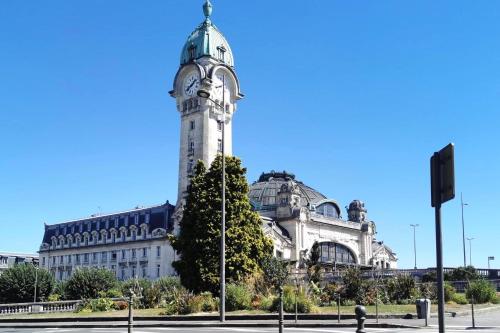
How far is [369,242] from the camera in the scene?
354 feet

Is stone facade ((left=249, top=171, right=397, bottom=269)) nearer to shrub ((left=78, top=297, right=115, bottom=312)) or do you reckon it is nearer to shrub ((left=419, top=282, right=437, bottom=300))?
shrub ((left=419, top=282, right=437, bottom=300))

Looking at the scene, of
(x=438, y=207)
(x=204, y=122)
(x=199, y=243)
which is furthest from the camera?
(x=204, y=122)

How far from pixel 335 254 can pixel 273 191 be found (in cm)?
1500

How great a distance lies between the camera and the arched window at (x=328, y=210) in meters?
103

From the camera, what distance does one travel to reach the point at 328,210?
10562cm

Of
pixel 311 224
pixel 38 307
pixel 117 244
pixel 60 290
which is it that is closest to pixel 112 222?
pixel 117 244

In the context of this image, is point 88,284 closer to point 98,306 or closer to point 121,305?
point 121,305

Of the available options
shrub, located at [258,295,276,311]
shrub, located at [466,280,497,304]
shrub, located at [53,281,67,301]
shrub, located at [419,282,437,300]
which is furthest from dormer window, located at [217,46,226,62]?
shrub, located at [258,295,276,311]

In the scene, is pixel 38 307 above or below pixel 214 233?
below

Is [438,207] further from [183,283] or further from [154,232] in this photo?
[154,232]

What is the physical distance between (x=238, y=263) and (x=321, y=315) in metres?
13.8

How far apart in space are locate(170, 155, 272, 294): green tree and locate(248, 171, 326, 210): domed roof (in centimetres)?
5669

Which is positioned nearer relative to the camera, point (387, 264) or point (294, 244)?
point (294, 244)

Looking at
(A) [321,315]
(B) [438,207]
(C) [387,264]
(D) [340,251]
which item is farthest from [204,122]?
(B) [438,207]
